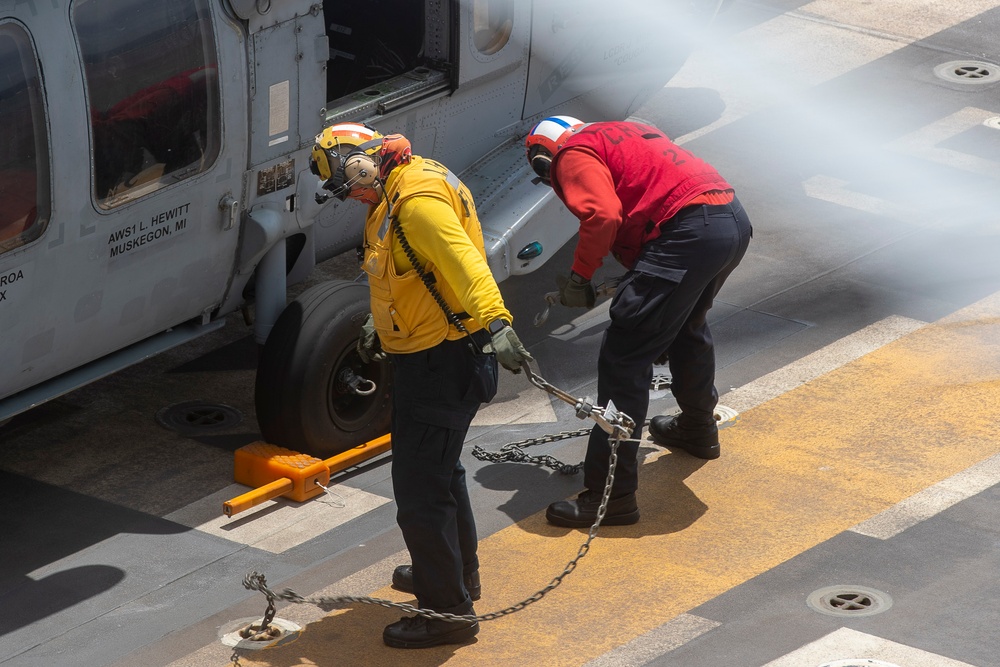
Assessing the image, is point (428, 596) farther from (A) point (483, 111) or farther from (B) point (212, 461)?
(A) point (483, 111)

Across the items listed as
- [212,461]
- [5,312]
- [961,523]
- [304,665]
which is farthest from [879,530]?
[5,312]

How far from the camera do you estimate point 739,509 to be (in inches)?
273

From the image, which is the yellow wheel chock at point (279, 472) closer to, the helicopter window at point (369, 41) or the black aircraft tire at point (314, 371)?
the black aircraft tire at point (314, 371)

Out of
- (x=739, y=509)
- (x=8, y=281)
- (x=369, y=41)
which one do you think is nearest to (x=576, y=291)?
(x=739, y=509)

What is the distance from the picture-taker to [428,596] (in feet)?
19.4

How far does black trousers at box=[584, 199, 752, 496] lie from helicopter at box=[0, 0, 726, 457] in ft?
4.37

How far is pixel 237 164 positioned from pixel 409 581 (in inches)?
83.1

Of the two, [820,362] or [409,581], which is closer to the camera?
[409,581]

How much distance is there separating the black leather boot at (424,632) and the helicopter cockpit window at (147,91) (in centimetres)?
219

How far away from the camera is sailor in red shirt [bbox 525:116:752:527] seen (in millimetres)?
6605

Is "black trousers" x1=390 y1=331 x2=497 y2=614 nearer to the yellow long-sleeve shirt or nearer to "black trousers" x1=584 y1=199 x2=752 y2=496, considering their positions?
the yellow long-sleeve shirt

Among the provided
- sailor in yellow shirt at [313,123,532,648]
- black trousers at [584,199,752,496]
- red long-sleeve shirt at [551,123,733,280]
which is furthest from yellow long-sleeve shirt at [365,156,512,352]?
black trousers at [584,199,752,496]

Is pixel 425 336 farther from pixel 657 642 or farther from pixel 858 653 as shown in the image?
pixel 858 653

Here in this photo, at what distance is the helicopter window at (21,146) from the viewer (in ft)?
20.3
